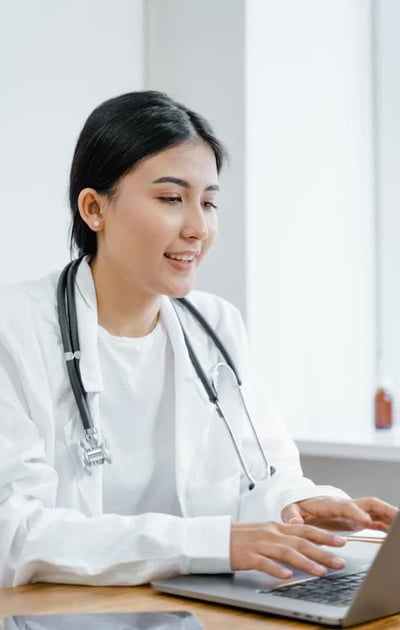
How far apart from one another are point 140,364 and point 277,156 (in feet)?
3.79

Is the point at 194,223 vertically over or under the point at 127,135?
under

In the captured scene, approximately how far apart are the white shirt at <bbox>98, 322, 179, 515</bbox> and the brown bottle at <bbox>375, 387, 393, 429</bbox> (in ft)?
3.85

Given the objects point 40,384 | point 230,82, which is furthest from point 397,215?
point 40,384

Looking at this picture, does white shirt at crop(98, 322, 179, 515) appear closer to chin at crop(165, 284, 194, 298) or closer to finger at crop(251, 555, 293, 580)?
chin at crop(165, 284, 194, 298)

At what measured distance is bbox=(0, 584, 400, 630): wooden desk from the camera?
1186 mm

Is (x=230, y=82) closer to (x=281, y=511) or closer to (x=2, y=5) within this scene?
(x=2, y=5)

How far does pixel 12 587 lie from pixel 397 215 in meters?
2.09

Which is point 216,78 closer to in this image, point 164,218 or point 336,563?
point 164,218

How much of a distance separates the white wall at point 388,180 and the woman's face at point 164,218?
1.44 meters

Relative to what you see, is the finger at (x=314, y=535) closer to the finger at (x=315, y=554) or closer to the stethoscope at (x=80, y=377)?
the finger at (x=315, y=554)

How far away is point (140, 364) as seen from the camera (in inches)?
74.7

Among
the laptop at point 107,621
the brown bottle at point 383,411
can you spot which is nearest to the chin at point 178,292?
the laptop at point 107,621

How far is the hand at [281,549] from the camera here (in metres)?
1.31

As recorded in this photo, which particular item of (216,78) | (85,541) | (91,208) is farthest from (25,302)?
(216,78)
